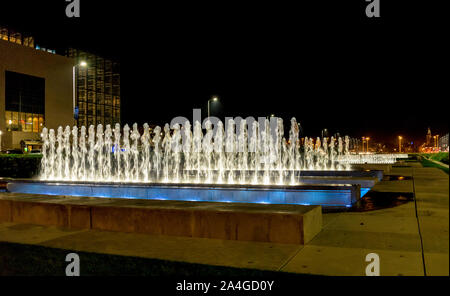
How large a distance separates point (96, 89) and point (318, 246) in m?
61.4

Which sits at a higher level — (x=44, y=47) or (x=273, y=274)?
(x=44, y=47)

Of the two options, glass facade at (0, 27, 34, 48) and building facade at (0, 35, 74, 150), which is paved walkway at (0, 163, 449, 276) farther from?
glass facade at (0, 27, 34, 48)

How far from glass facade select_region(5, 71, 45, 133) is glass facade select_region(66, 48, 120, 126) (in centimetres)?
904

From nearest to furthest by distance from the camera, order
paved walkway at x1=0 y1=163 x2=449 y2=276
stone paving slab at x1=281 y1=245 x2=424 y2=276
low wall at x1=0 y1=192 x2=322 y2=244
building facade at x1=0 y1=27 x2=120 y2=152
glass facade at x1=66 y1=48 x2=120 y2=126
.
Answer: stone paving slab at x1=281 y1=245 x2=424 y2=276 < paved walkway at x1=0 y1=163 x2=449 y2=276 < low wall at x1=0 y1=192 x2=322 y2=244 < building facade at x1=0 y1=27 x2=120 y2=152 < glass facade at x1=66 y1=48 x2=120 y2=126

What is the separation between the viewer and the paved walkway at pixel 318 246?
479 cm

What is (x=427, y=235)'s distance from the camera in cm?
628

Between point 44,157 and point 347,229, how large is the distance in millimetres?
18430

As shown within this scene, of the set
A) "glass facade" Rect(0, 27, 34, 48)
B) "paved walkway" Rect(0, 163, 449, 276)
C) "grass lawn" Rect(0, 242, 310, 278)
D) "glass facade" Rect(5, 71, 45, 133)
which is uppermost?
"glass facade" Rect(0, 27, 34, 48)

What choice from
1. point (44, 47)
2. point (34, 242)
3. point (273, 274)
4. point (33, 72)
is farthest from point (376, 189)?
point (44, 47)

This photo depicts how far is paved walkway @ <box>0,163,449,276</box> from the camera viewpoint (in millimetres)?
4793

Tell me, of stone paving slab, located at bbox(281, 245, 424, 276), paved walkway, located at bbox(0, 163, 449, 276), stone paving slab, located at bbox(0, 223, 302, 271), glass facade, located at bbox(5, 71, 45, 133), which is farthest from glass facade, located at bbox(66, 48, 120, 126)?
stone paving slab, located at bbox(281, 245, 424, 276)

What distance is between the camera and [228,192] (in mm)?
10125

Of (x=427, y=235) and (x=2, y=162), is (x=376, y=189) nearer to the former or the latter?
(x=427, y=235)

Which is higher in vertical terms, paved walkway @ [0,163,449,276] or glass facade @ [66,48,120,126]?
glass facade @ [66,48,120,126]
